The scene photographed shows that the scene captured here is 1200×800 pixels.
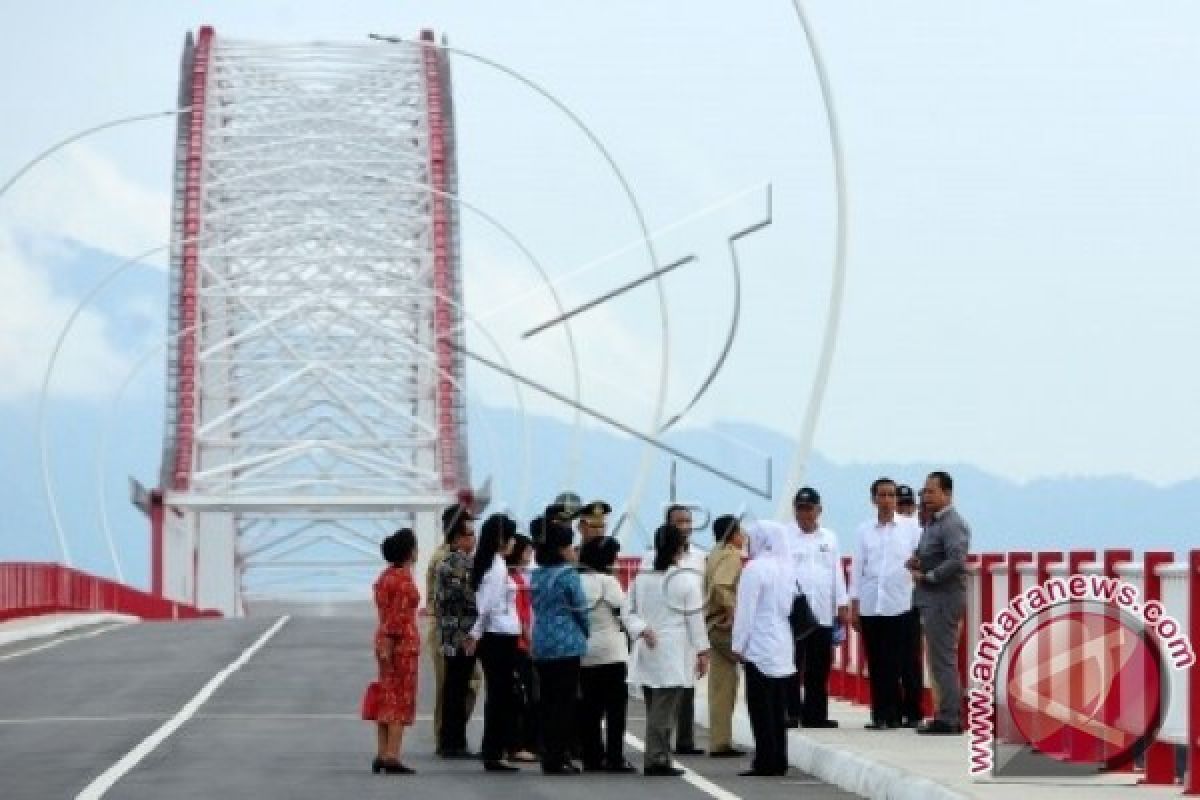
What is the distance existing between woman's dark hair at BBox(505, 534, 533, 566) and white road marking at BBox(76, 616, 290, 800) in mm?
2738

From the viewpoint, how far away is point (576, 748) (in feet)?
77.3

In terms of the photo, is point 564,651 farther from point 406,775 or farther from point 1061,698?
point 1061,698

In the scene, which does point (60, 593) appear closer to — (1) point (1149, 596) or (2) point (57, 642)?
(2) point (57, 642)

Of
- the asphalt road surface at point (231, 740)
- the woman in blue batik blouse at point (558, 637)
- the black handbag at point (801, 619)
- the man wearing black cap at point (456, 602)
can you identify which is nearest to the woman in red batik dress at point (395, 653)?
the asphalt road surface at point (231, 740)

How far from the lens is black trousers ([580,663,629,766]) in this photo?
76.0 feet

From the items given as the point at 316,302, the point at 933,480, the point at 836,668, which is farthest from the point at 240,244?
the point at 933,480

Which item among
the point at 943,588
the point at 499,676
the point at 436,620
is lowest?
the point at 499,676

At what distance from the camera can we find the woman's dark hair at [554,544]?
22953 mm

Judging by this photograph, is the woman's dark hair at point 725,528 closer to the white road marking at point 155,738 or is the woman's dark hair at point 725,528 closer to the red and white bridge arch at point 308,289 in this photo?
the white road marking at point 155,738

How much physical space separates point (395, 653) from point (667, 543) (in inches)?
74.1

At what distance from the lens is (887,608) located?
25.0 m

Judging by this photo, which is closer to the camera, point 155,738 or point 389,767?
point 389,767

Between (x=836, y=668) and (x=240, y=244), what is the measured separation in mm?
76392

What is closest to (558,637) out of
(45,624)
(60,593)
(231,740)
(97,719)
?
(231,740)
